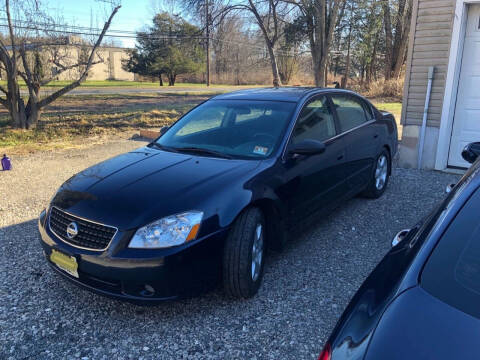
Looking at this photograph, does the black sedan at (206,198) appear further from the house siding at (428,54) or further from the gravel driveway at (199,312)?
the house siding at (428,54)

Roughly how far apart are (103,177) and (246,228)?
1301 millimetres

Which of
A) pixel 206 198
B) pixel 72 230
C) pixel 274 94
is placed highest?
pixel 274 94

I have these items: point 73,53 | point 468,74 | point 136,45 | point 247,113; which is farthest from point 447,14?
point 136,45

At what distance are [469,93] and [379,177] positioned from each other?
2.43 m

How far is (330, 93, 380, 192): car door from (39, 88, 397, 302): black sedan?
0.04 metres

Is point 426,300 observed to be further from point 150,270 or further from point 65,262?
point 65,262

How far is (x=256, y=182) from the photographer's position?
3229mm

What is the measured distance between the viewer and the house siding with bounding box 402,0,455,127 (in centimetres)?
667

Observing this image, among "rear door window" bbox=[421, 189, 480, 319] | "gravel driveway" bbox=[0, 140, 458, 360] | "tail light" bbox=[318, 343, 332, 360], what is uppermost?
"rear door window" bbox=[421, 189, 480, 319]

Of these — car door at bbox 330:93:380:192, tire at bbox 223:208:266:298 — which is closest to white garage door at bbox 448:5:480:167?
car door at bbox 330:93:380:192

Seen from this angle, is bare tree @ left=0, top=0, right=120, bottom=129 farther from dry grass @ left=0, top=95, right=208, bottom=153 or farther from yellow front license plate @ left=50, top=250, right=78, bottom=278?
yellow front license plate @ left=50, top=250, right=78, bottom=278

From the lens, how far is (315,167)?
3941mm

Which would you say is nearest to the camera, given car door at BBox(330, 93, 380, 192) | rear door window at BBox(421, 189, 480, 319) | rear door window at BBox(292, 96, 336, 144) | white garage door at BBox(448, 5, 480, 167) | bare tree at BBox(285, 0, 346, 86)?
rear door window at BBox(421, 189, 480, 319)

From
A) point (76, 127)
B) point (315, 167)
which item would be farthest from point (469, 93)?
point (76, 127)
